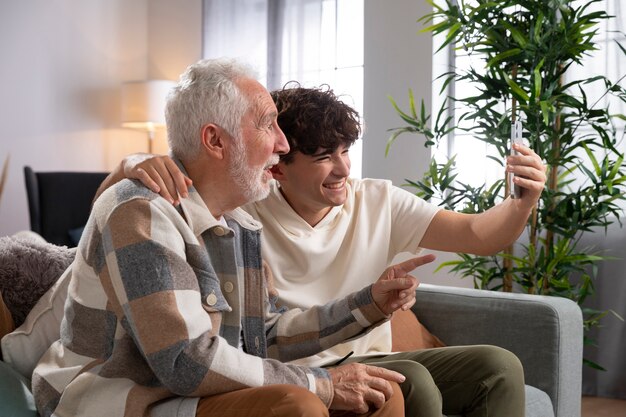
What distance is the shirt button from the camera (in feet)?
4.93

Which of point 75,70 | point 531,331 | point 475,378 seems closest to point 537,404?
point 531,331

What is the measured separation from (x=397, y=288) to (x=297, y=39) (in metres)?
3.93

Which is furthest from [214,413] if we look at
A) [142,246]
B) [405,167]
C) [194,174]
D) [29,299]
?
[405,167]

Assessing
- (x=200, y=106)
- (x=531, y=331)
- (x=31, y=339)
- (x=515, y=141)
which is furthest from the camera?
(x=531, y=331)

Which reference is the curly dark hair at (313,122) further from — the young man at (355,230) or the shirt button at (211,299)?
the shirt button at (211,299)

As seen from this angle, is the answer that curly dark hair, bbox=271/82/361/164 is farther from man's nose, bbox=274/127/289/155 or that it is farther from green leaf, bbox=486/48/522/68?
green leaf, bbox=486/48/522/68

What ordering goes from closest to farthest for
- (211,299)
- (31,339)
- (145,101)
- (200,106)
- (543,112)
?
(211,299), (200,106), (31,339), (543,112), (145,101)

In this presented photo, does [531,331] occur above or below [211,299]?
below

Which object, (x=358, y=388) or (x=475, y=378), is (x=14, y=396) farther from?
(x=475, y=378)

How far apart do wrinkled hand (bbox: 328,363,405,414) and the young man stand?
0.38 m

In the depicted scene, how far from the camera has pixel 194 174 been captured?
1.66 m

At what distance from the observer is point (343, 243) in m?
2.16

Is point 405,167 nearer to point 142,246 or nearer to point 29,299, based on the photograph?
point 29,299

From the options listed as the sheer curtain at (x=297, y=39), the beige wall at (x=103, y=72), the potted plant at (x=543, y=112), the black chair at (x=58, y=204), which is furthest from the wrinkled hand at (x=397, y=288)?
the sheer curtain at (x=297, y=39)
